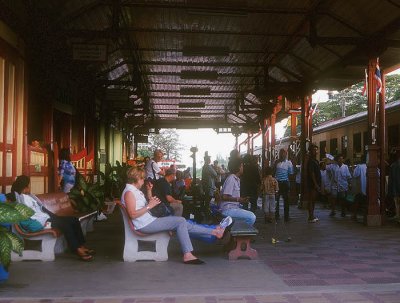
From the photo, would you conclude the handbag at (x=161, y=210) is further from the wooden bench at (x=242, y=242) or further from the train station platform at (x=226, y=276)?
the wooden bench at (x=242, y=242)

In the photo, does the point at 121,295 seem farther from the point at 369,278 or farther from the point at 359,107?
the point at 359,107

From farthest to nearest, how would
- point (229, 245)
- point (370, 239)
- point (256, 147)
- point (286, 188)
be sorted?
point (256, 147)
point (286, 188)
point (370, 239)
point (229, 245)

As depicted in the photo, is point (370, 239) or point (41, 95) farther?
point (41, 95)

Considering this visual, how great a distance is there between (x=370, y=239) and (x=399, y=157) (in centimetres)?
303

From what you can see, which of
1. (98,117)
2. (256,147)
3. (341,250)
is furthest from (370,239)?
(256,147)

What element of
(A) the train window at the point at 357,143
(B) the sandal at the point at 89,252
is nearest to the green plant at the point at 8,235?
(B) the sandal at the point at 89,252

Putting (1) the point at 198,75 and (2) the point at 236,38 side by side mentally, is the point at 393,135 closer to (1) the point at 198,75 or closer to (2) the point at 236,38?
(2) the point at 236,38

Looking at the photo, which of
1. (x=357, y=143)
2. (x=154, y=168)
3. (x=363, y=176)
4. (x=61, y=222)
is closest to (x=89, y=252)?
(x=61, y=222)

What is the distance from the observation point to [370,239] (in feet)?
28.4

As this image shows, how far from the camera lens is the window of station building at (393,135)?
12.8 m

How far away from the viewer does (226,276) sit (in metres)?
5.54

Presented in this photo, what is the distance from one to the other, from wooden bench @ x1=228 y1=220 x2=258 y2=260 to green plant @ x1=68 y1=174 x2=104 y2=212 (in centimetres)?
347

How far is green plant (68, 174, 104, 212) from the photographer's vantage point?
905 centimetres

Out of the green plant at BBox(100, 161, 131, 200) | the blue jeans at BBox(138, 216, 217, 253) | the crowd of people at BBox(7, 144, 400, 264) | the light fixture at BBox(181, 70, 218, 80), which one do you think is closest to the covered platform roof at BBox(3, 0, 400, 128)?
the light fixture at BBox(181, 70, 218, 80)
